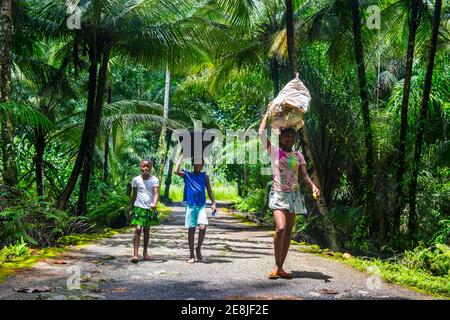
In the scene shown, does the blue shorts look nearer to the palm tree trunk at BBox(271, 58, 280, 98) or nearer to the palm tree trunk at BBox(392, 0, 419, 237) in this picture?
the palm tree trunk at BBox(392, 0, 419, 237)

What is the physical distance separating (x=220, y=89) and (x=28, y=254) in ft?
41.2

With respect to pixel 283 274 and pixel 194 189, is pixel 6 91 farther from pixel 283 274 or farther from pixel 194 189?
pixel 283 274

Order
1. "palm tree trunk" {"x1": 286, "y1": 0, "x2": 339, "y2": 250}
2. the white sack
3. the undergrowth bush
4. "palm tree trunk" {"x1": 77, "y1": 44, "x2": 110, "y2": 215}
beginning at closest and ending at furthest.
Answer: the white sack, the undergrowth bush, "palm tree trunk" {"x1": 286, "y1": 0, "x2": 339, "y2": 250}, "palm tree trunk" {"x1": 77, "y1": 44, "x2": 110, "y2": 215}

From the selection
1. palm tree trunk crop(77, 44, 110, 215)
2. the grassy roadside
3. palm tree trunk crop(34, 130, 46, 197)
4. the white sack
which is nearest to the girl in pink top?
the white sack

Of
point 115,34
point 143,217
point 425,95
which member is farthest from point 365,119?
point 115,34

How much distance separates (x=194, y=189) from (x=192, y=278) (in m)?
1.67

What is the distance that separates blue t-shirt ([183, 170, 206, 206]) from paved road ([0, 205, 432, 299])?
0.87m

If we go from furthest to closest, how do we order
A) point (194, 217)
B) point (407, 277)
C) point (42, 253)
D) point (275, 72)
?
point (275, 72)
point (42, 253)
point (194, 217)
point (407, 277)

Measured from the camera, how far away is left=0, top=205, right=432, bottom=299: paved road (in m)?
5.24

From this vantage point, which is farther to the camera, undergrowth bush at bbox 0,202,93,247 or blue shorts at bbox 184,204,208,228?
undergrowth bush at bbox 0,202,93,247

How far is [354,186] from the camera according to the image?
13.4m

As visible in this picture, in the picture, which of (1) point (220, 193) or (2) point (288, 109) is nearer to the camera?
(2) point (288, 109)

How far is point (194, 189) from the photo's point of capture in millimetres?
7602

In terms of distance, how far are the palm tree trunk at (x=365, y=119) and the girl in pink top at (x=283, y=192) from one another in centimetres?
364
